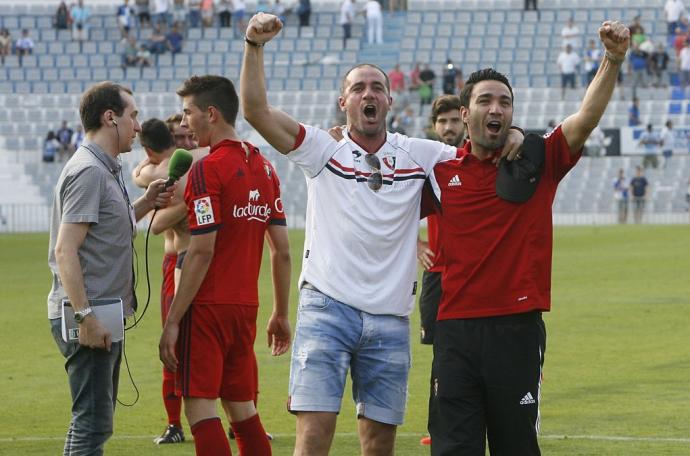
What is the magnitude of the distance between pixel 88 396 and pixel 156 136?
121 inches

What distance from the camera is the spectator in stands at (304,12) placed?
50.5m

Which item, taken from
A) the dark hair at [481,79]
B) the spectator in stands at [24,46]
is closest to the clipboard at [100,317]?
the dark hair at [481,79]

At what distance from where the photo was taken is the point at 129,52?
4944cm

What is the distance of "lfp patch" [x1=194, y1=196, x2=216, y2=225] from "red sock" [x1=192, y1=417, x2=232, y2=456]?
1010 mm

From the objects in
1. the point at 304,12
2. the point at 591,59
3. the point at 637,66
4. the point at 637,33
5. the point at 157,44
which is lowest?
the point at 637,66

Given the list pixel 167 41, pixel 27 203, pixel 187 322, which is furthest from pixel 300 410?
pixel 167 41

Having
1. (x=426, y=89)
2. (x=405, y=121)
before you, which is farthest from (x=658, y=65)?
(x=405, y=121)

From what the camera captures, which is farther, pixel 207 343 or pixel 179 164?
pixel 179 164

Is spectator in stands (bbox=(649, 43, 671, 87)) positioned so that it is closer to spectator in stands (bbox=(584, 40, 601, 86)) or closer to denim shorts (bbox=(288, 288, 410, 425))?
spectator in stands (bbox=(584, 40, 601, 86))

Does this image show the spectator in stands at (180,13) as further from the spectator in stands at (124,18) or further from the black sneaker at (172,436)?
the black sneaker at (172,436)

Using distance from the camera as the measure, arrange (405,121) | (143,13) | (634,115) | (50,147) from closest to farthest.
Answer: (634,115), (50,147), (405,121), (143,13)

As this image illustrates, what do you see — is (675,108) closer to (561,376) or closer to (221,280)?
(561,376)

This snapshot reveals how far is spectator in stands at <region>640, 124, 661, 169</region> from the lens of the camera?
4162cm

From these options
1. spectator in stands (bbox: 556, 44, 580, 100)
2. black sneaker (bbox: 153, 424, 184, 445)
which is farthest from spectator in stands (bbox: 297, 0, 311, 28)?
black sneaker (bbox: 153, 424, 184, 445)
